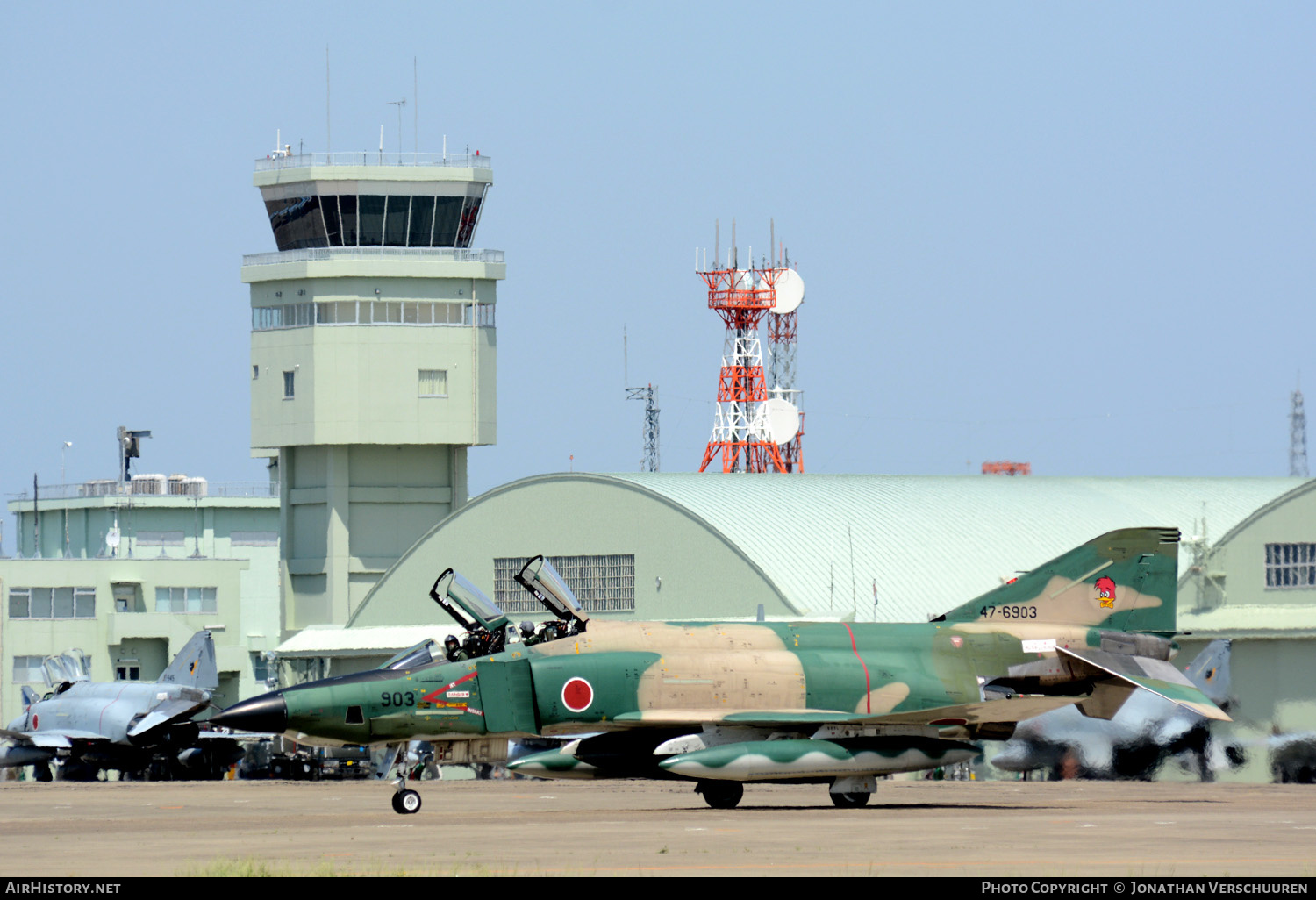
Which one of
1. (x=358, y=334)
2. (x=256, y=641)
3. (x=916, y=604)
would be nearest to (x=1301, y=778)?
(x=916, y=604)

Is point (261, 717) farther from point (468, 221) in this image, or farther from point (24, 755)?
point (468, 221)

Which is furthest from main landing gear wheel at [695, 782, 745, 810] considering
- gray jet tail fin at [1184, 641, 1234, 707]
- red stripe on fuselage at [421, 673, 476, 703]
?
gray jet tail fin at [1184, 641, 1234, 707]

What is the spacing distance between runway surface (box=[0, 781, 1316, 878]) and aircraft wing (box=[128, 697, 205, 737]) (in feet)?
45.2

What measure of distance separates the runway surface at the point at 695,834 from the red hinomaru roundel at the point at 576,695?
1.57m

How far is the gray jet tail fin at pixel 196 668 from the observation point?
176 feet

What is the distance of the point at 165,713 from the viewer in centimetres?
5147

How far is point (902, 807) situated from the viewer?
28531 mm

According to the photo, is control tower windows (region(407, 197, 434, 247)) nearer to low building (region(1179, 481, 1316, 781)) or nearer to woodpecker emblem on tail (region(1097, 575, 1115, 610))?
low building (region(1179, 481, 1316, 781))

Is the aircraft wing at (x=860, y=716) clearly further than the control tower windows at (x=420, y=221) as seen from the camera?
No

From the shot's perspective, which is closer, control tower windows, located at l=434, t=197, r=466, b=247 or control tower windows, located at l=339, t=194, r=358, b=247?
control tower windows, located at l=339, t=194, r=358, b=247

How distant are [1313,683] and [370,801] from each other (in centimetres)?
2407

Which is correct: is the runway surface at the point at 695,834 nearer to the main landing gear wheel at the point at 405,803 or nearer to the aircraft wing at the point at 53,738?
the main landing gear wheel at the point at 405,803

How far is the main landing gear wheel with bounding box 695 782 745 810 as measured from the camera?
28672mm

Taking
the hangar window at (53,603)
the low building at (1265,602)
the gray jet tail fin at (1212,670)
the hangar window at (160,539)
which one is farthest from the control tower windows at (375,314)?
the gray jet tail fin at (1212,670)
